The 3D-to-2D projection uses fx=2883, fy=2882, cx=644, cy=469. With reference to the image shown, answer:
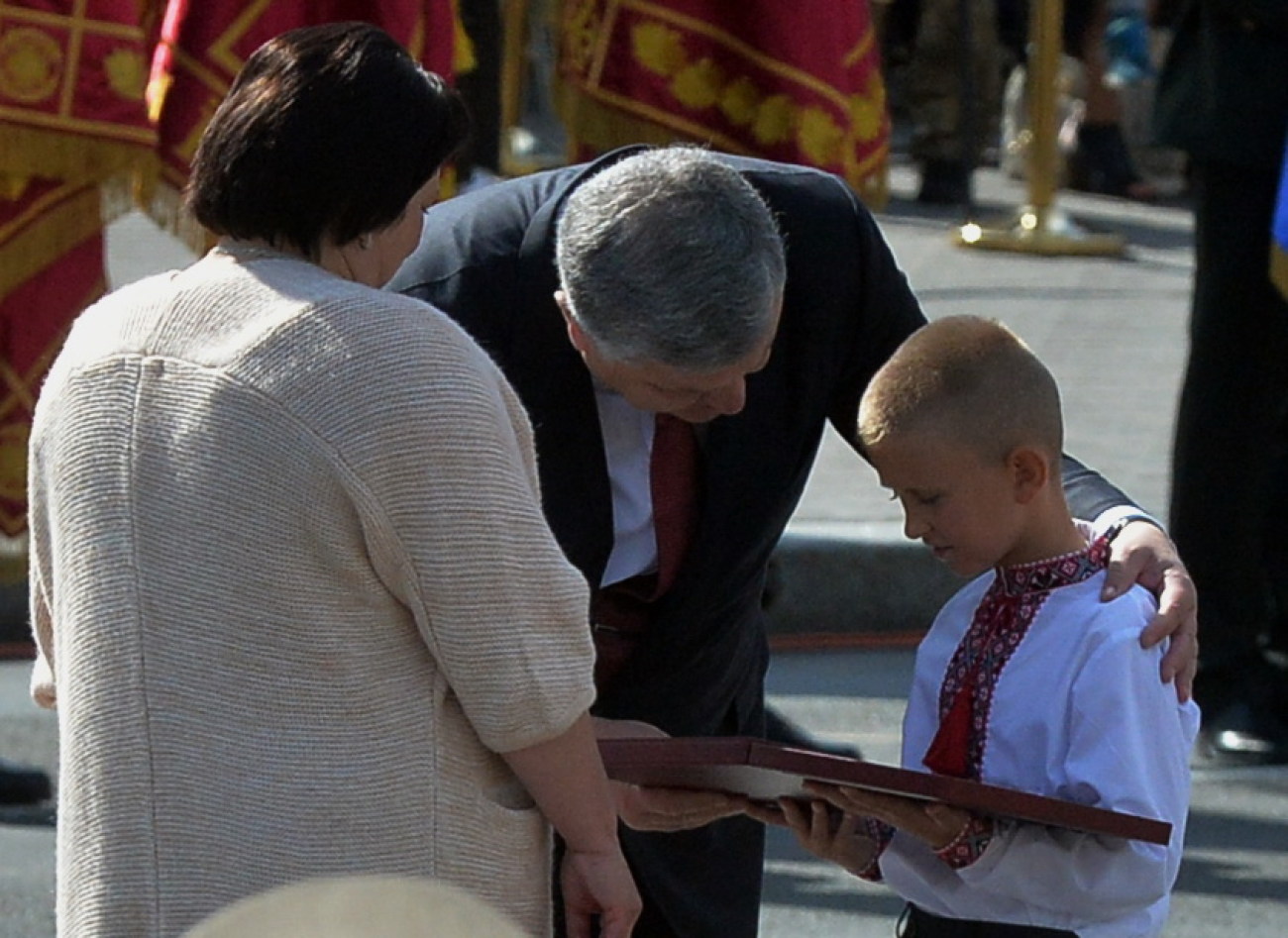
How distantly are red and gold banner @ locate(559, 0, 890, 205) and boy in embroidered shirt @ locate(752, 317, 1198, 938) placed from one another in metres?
2.38

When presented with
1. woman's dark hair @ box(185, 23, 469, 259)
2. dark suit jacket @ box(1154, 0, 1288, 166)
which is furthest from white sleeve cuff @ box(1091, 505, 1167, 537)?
dark suit jacket @ box(1154, 0, 1288, 166)

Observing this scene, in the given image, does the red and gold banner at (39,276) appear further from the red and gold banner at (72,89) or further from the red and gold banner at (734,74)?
the red and gold banner at (734,74)

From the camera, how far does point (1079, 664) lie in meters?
2.68

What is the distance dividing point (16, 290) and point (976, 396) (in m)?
2.85

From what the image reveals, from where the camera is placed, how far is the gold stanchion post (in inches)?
438

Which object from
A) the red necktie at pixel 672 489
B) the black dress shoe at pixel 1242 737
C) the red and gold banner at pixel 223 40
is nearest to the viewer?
the red necktie at pixel 672 489

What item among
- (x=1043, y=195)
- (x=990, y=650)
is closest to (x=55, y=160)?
(x=990, y=650)

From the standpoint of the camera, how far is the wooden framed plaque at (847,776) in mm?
2477

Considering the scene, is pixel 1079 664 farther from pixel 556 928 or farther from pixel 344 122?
pixel 344 122

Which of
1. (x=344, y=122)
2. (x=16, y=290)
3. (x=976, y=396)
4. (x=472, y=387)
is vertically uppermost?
(x=344, y=122)

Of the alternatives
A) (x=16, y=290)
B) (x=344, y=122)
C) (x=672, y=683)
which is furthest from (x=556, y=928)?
(x=16, y=290)

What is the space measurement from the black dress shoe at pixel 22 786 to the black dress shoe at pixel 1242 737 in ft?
7.11

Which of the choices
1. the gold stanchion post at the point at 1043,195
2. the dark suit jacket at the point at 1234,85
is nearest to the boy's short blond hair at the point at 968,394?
the dark suit jacket at the point at 1234,85

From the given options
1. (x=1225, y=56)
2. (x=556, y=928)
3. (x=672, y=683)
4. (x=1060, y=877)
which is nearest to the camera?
(x=1060, y=877)
